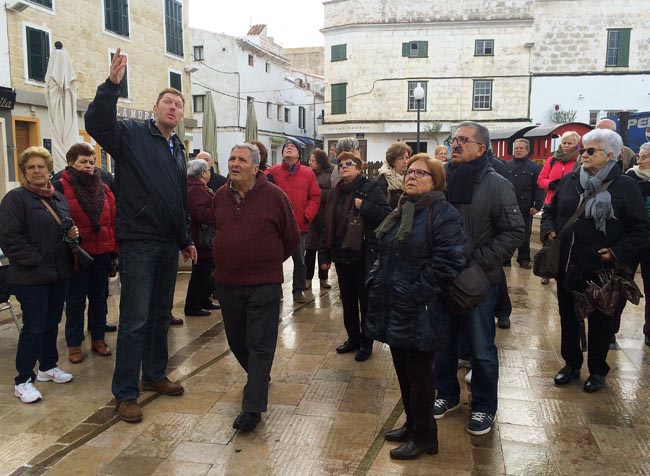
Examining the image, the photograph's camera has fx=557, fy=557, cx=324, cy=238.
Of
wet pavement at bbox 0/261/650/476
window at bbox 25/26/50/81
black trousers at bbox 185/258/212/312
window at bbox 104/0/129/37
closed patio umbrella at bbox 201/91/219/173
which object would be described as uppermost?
window at bbox 104/0/129/37

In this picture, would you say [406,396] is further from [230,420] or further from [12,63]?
[12,63]

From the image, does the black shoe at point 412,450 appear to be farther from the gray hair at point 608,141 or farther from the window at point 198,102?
the window at point 198,102

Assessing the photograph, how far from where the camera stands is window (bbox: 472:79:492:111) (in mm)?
32544

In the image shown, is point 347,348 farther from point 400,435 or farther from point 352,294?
point 400,435

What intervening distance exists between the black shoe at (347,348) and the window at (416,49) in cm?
3084

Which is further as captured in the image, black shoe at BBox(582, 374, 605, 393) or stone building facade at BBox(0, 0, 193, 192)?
stone building facade at BBox(0, 0, 193, 192)

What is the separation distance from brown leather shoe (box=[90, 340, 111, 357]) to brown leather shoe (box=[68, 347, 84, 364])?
0.53ft

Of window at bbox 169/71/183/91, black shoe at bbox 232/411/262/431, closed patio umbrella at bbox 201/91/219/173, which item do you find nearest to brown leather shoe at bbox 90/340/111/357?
black shoe at bbox 232/411/262/431

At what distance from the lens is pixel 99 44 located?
59.8 feet

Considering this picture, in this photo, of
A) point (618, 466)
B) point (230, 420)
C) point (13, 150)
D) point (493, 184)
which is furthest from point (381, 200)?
point (13, 150)

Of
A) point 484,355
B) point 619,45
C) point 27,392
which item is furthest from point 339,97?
point 484,355

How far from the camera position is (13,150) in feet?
48.2

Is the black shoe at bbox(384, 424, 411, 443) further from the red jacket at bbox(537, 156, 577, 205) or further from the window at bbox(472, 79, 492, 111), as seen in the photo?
→ the window at bbox(472, 79, 492, 111)

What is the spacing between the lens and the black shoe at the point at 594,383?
4.14 m
